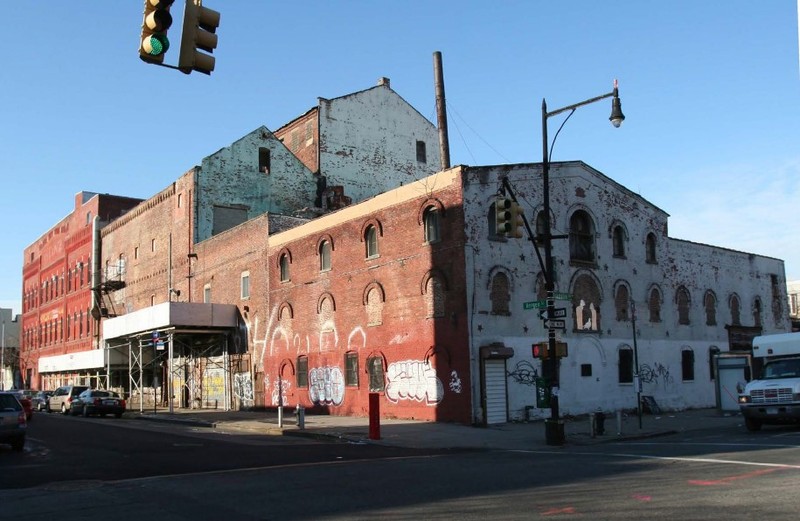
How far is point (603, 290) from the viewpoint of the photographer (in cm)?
3091

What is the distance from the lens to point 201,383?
42.2 m

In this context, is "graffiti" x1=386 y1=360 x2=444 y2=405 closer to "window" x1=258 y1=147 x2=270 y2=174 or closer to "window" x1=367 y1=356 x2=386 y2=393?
"window" x1=367 y1=356 x2=386 y2=393

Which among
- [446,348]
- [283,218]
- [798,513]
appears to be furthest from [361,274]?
[798,513]

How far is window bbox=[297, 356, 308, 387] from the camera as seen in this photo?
34.2 metres

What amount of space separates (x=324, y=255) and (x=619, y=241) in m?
12.9

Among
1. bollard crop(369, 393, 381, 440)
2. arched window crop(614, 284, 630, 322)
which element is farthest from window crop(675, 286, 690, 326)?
bollard crop(369, 393, 381, 440)

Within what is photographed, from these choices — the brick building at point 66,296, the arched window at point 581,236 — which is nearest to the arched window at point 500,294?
the arched window at point 581,236

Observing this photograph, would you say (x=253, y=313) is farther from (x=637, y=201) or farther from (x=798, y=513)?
(x=798, y=513)

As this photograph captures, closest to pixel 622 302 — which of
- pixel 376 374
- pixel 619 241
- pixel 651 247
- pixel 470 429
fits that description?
pixel 619 241

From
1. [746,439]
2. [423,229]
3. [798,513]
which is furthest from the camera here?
[423,229]

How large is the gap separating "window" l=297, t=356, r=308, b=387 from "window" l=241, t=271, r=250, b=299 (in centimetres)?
582

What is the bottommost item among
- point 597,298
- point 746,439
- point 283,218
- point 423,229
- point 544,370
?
point 746,439

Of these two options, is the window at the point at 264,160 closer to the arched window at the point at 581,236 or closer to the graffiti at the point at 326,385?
the graffiti at the point at 326,385

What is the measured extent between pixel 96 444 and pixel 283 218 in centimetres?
1900
